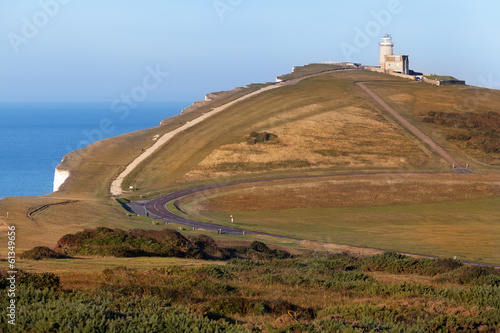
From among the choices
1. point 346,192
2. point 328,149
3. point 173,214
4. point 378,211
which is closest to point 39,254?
point 173,214

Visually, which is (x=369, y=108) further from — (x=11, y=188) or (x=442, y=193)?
(x=11, y=188)

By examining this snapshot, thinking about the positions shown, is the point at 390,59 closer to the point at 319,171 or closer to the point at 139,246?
the point at 319,171

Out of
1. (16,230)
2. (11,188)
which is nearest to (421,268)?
(16,230)

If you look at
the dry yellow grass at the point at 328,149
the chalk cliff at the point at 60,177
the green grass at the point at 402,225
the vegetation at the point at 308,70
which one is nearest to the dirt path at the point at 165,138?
the vegetation at the point at 308,70

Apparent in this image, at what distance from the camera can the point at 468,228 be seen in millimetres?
57594

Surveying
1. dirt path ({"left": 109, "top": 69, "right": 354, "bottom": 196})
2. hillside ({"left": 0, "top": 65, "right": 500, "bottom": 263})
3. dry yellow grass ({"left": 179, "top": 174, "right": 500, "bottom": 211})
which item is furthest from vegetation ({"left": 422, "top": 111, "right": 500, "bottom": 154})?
dirt path ({"left": 109, "top": 69, "right": 354, "bottom": 196})

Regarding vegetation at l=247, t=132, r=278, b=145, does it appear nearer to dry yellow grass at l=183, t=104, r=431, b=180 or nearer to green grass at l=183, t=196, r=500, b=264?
dry yellow grass at l=183, t=104, r=431, b=180

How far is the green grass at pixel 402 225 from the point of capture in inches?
1919

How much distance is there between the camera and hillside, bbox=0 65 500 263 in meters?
54.4

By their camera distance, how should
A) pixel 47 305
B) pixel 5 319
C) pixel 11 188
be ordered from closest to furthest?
pixel 5 319
pixel 47 305
pixel 11 188

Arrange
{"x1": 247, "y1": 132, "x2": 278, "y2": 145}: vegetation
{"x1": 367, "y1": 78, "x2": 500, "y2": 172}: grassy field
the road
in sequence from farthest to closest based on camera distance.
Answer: {"x1": 247, "y1": 132, "x2": 278, "y2": 145}: vegetation < {"x1": 367, "y1": 78, "x2": 500, "y2": 172}: grassy field < the road

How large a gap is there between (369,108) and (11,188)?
250 feet

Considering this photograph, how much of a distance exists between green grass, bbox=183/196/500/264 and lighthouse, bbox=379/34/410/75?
100 m

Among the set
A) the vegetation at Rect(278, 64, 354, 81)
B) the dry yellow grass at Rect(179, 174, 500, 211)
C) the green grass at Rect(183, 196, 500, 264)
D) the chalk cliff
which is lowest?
the green grass at Rect(183, 196, 500, 264)
